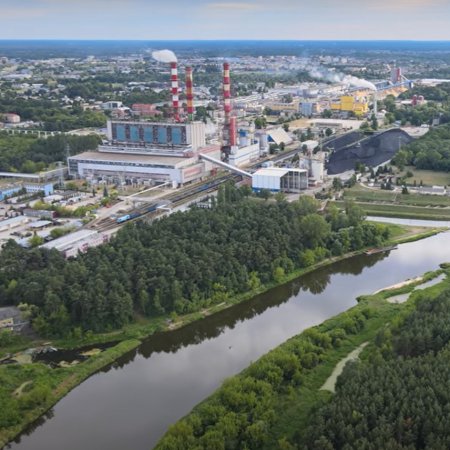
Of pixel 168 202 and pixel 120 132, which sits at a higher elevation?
pixel 120 132

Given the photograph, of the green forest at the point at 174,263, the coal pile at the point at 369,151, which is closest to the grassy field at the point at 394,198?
the coal pile at the point at 369,151

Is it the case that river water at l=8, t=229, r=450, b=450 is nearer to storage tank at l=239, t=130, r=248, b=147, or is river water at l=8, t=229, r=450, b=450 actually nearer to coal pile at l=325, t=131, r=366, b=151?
storage tank at l=239, t=130, r=248, b=147

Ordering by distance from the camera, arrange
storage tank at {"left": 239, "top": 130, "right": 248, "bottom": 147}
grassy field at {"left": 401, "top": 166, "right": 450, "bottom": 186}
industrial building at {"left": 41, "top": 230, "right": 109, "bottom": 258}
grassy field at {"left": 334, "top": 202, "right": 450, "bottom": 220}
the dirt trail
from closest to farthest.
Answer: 1. the dirt trail
2. industrial building at {"left": 41, "top": 230, "right": 109, "bottom": 258}
3. grassy field at {"left": 334, "top": 202, "right": 450, "bottom": 220}
4. grassy field at {"left": 401, "top": 166, "right": 450, "bottom": 186}
5. storage tank at {"left": 239, "top": 130, "right": 248, "bottom": 147}

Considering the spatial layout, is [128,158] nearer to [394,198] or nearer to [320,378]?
[394,198]

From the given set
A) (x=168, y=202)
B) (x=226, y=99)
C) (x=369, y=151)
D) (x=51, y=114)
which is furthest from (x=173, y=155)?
(x=51, y=114)

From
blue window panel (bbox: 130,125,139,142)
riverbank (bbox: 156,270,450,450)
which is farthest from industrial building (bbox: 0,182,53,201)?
riverbank (bbox: 156,270,450,450)

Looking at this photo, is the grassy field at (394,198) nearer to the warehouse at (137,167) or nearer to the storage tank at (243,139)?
the warehouse at (137,167)

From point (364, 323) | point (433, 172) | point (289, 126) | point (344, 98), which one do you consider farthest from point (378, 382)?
point (344, 98)
